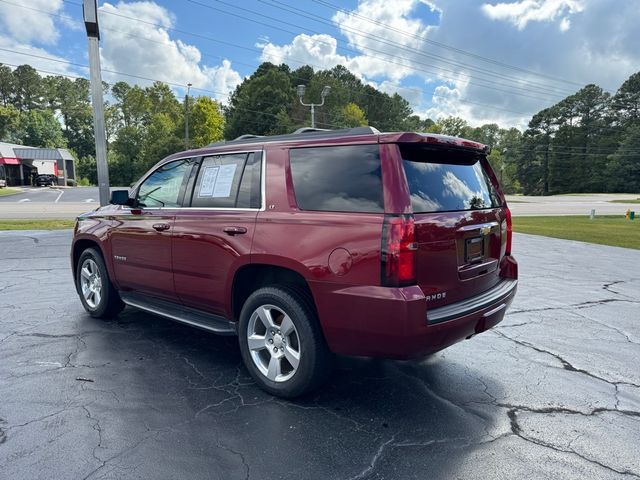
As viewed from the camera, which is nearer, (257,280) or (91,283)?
(257,280)

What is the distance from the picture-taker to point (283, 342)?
324 centimetres

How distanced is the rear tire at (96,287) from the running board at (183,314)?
0.33 meters

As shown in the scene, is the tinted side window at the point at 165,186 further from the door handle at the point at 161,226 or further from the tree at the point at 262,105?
the tree at the point at 262,105

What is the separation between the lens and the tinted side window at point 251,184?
3.42m

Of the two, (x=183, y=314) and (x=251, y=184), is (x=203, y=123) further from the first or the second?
(x=251, y=184)

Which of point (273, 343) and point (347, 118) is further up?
point (347, 118)

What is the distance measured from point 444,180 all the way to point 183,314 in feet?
8.39

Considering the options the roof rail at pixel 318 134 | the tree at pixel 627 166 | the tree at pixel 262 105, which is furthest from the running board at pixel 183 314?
the tree at pixel 627 166

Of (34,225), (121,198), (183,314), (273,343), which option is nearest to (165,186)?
(121,198)

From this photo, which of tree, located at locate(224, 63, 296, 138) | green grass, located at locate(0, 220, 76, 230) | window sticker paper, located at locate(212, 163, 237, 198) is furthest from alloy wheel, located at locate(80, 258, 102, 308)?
tree, located at locate(224, 63, 296, 138)

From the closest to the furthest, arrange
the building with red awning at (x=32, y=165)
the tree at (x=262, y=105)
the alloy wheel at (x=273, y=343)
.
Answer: the alloy wheel at (x=273, y=343) < the building with red awning at (x=32, y=165) < the tree at (x=262, y=105)

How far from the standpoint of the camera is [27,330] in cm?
470

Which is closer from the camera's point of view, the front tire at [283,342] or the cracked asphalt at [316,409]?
the cracked asphalt at [316,409]

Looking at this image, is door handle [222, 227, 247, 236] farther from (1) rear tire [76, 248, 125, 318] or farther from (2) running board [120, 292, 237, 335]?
(1) rear tire [76, 248, 125, 318]
